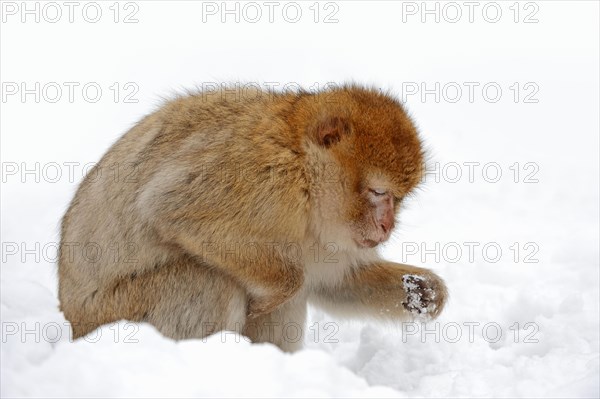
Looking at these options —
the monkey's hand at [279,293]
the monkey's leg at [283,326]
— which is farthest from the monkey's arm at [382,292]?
the monkey's hand at [279,293]

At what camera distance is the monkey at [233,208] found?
4.26 meters

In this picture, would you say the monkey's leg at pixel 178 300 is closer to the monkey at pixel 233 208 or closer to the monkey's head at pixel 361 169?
the monkey at pixel 233 208

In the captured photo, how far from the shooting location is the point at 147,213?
433 centimetres

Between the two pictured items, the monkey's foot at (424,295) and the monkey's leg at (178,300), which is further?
the monkey's foot at (424,295)

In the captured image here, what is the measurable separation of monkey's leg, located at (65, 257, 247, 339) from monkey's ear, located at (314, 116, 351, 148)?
81 centimetres

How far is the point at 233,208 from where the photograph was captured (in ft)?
13.9

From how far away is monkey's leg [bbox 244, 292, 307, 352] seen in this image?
15.8 feet

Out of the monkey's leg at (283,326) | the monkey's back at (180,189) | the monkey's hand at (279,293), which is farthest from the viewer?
the monkey's leg at (283,326)

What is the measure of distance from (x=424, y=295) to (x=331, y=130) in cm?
113

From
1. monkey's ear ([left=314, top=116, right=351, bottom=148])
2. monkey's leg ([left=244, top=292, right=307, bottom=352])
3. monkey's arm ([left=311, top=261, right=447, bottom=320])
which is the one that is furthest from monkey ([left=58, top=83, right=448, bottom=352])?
monkey's arm ([left=311, top=261, right=447, bottom=320])

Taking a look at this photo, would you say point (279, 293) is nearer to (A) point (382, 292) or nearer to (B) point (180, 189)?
(B) point (180, 189)

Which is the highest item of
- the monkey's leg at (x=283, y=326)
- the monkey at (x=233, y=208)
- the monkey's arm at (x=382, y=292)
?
the monkey at (x=233, y=208)

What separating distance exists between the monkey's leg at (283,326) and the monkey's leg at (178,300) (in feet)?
1.40

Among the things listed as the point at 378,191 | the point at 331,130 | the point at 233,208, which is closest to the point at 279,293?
the point at 233,208
